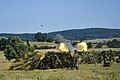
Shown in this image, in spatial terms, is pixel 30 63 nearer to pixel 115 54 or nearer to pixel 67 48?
pixel 67 48

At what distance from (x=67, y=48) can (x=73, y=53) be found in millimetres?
930

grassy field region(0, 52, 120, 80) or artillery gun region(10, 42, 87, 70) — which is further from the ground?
grassy field region(0, 52, 120, 80)

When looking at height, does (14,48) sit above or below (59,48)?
below

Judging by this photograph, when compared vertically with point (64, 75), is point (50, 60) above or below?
below

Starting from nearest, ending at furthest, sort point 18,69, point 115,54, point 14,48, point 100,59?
1. point 18,69
2. point 100,59
3. point 115,54
4. point 14,48

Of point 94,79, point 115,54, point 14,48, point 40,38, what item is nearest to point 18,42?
point 14,48

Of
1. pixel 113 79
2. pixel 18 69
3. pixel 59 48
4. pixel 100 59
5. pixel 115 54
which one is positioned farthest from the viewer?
pixel 115 54

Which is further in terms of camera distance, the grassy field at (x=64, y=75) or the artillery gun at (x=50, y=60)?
the artillery gun at (x=50, y=60)

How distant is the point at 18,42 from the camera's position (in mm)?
81750

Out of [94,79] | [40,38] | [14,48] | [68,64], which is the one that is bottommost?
[40,38]

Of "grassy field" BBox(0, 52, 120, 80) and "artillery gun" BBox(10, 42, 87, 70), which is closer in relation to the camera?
"grassy field" BBox(0, 52, 120, 80)

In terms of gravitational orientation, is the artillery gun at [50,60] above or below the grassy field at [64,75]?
below

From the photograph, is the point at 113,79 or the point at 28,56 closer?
the point at 113,79

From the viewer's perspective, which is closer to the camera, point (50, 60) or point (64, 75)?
point (64, 75)
